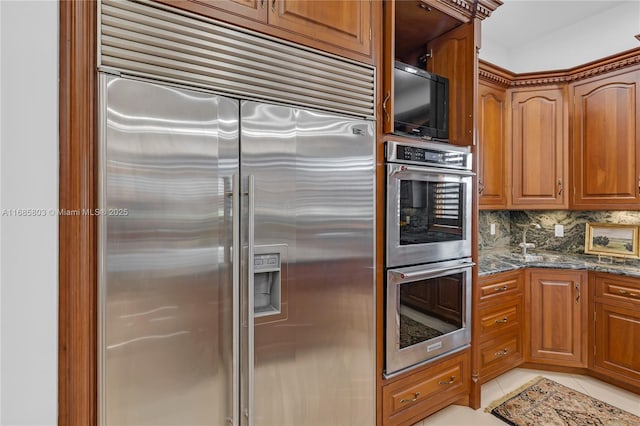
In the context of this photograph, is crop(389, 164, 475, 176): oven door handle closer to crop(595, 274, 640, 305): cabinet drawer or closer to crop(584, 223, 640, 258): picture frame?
crop(595, 274, 640, 305): cabinet drawer

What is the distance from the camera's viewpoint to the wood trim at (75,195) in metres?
0.98

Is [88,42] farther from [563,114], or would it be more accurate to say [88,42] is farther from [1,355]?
[563,114]

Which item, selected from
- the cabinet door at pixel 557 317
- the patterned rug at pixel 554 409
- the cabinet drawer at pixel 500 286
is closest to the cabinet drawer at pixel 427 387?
the patterned rug at pixel 554 409

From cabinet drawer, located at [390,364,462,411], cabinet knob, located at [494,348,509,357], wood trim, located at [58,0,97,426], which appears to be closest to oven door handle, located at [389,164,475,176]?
cabinet drawer, located at [390,364,462,411]

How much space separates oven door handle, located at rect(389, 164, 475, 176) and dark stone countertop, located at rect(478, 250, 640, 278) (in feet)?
2.60

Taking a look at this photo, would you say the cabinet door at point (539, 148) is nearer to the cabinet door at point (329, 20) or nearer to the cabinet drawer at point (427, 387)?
the cabinet drawer at point (427, 387)

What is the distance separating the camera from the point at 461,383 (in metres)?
2.01

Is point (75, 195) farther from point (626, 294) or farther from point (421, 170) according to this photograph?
point (626, 294)

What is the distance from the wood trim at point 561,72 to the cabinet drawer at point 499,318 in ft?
5.98

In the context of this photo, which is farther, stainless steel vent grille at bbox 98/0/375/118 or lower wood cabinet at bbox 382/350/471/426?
lower wood cabinet at bbox 382/350/471/426

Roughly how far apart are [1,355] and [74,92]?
75 centimetres

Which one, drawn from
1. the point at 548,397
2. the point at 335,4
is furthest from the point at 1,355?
the point at 548,397

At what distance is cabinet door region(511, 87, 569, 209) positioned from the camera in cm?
273

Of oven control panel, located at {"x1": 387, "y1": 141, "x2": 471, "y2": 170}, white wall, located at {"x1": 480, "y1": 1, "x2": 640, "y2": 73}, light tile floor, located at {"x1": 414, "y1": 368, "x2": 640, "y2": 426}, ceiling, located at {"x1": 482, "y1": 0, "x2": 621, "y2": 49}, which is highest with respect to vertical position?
ceiling, located at {"x1": 482, "y1": 0, "x2": 621, "y2": 49}
